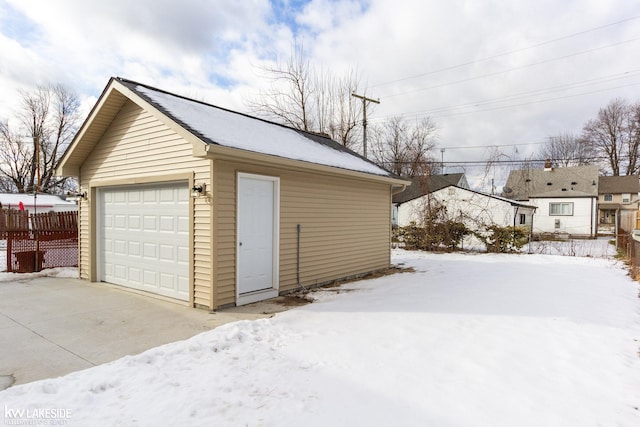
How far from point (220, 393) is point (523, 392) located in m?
2.68

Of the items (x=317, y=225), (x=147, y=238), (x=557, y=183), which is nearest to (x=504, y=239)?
(x=317, y=225)

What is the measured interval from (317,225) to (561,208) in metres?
26.6

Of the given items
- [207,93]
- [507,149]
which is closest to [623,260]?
[507,149]

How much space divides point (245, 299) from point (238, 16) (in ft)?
25.4

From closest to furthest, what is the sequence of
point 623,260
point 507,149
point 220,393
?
1. point 220,393
2. point 623,260
3. point 507,149

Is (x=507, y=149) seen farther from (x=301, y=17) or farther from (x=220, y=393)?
(x=220, y=393)

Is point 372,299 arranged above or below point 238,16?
below

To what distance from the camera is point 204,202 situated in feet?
19.0

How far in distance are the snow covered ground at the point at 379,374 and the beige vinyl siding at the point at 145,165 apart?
1569 millimetres

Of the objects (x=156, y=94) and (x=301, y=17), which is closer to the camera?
(x=156, y=94)

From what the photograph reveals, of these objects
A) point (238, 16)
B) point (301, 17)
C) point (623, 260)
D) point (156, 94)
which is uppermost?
point (301, 17)

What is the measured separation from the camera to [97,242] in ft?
26.7

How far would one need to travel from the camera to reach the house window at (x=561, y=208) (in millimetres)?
26938

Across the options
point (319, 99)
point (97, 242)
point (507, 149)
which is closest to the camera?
point (97, 242)
